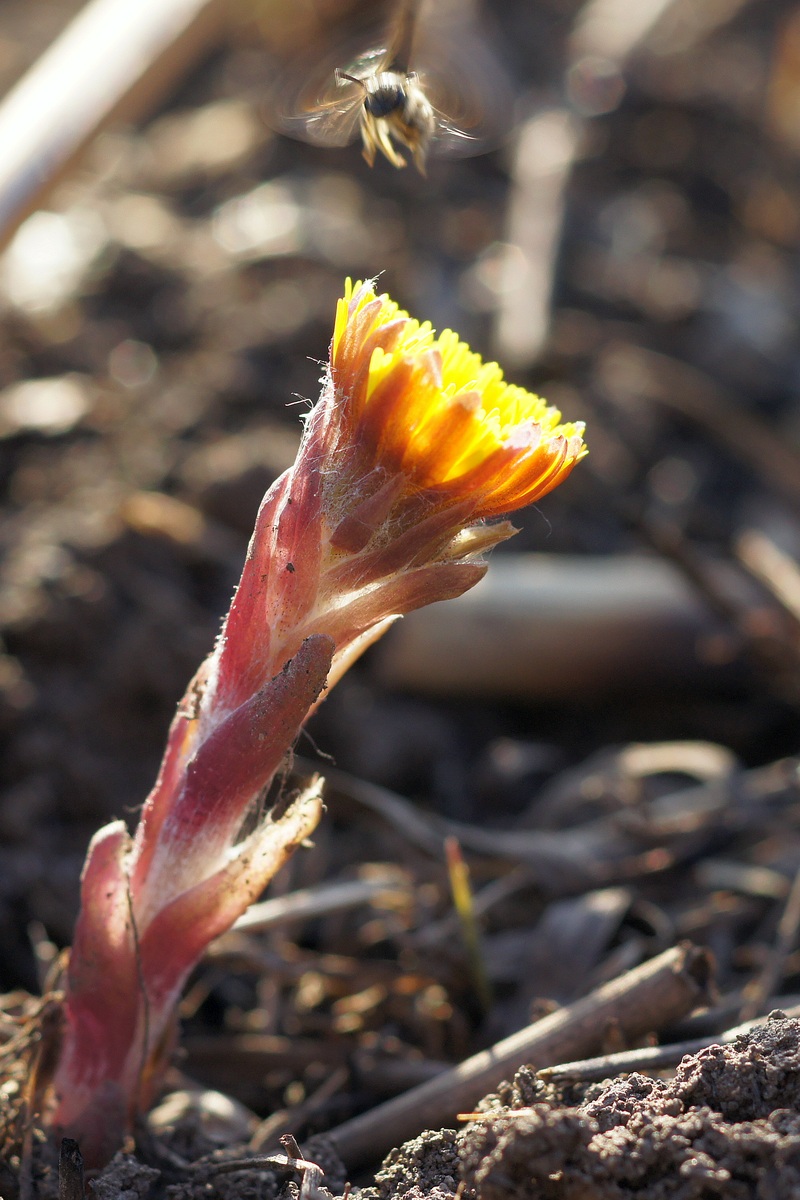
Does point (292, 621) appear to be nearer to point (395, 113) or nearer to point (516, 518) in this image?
point (395, 113)

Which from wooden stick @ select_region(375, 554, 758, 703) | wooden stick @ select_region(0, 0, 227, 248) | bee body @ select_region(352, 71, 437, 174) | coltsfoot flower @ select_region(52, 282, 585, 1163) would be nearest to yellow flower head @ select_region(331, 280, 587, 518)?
coltsfoot flower @ select_region(52, 282, 585, 1163)

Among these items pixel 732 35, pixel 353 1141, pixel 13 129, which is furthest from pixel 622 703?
pixel 732 35

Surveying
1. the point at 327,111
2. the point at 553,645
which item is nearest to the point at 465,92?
the point at 327,111

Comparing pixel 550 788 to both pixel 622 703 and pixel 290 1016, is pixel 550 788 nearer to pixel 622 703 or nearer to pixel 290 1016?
pixel 622 703

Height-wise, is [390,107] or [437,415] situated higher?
[390,107]

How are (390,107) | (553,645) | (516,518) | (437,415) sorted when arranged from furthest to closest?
(516,518) → (553,645) → (390,107) → (437,415)

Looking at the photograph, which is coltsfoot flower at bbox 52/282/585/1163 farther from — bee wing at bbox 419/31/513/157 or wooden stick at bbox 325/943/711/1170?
bee wing at bbox 419/31/513/157
